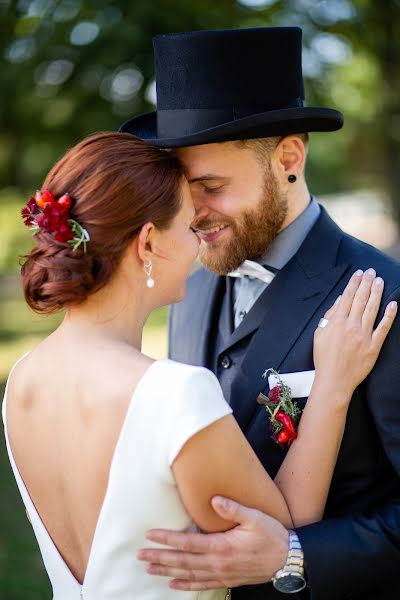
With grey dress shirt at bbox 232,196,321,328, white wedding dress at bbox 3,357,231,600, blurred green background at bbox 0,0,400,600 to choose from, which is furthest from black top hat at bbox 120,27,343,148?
blurred green background at bbox 0,0,400,600

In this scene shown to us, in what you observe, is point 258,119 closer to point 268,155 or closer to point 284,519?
point 268,155

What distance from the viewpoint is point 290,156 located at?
3340 mm

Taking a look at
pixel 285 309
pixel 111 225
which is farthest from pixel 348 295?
pixel 111 225

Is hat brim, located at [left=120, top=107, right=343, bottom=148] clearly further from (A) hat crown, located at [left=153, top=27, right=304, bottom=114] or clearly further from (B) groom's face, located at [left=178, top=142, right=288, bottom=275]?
(B) groom's face, located at [left=178, top=142, right=288, bottom=275]

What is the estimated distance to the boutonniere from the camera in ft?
8.79

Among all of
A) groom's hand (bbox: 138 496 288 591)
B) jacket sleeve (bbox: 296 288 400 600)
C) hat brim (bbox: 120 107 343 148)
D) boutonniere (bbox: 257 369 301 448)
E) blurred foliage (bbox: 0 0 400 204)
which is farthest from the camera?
blurred foliage (bbox: 0 0 400 204)

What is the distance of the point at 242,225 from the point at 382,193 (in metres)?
12.9

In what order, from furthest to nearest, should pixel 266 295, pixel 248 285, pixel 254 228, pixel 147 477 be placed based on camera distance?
pixel 248 285, pixel 254 228, pixel 266 295, pixel 147 477

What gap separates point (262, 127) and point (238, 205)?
358 millimetres

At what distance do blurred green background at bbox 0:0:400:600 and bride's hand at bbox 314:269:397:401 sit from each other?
398cm

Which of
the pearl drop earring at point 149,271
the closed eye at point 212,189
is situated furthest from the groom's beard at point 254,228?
the pearl drop earring at point 149,271

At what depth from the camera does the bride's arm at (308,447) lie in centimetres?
220

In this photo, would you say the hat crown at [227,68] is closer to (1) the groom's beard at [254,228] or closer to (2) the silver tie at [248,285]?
(1) the groom's beard at [254,228]

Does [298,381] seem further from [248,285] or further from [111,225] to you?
[111,225]
